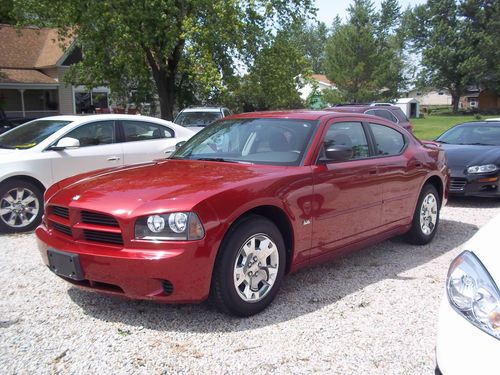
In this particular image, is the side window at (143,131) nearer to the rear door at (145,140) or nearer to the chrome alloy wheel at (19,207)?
the rear door at (145,140)

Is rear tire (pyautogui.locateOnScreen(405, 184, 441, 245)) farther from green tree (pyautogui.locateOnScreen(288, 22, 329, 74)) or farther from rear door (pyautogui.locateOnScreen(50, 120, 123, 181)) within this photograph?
green tree (pyautogui.locateOnScreen(288, 22, 329, 74))

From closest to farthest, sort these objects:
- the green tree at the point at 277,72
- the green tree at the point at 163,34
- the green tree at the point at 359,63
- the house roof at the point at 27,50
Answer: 1. the green tree at the point at 163,34
2. the green tree at the point at 277,72
3. the house roof at the point at 27,50
4. the green tree at the point at 359,63

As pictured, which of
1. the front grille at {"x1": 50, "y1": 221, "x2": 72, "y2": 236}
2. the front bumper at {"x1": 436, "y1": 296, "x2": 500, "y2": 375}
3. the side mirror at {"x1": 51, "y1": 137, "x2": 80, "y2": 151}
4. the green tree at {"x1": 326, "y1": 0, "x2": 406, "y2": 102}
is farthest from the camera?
the green tree at {"x1": 326, "y1": 0, "x2": 406, "y2": 102}

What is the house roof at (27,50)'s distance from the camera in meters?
28.5

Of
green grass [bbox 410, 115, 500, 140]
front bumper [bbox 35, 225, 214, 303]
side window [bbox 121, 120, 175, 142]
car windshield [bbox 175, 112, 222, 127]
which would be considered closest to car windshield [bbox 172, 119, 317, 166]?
front bumper [bbox 35, 225, 214, 303]

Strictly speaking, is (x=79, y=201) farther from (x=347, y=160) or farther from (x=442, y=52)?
(x=442, y=52)

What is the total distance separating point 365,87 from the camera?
177 feet

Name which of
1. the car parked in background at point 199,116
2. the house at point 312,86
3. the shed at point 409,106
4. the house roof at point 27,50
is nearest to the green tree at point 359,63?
the house at point 312,86

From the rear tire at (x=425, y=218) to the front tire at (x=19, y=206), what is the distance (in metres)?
4.93

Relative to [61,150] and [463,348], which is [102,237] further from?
[61,150]

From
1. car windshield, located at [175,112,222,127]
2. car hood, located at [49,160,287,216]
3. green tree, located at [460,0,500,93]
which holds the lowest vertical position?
car hood, located at [49,160,287,216]

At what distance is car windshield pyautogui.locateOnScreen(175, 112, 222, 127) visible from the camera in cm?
1521

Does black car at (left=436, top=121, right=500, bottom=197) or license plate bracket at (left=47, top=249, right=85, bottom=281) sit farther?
black car at (left=436, top=121, right=500, bottom=197)

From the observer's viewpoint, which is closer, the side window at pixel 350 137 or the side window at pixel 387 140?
the side window at pixel 350 137
